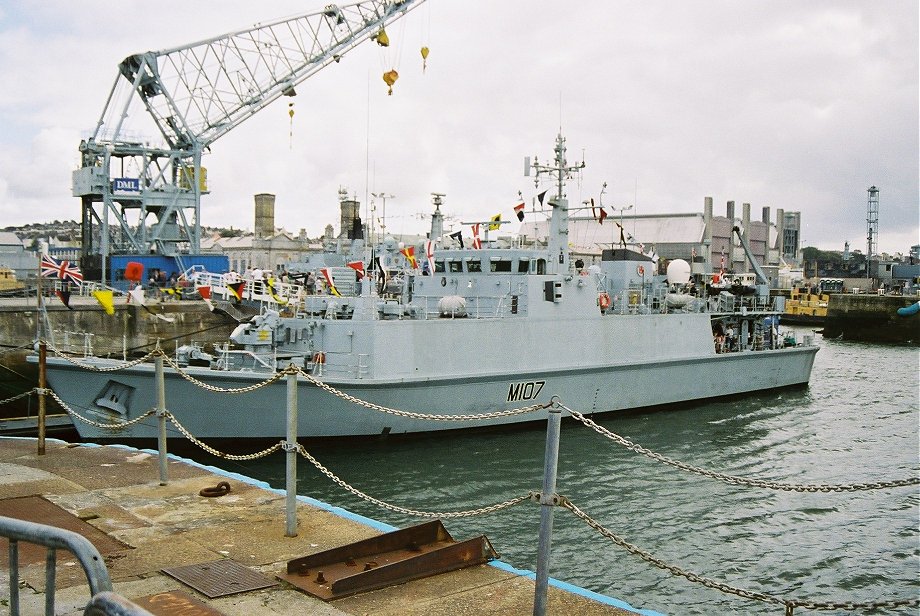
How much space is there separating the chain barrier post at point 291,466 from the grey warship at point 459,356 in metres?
6.78

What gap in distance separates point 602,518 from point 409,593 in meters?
7.14

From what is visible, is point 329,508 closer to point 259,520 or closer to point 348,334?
point 259,520

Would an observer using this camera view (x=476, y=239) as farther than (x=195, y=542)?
Yes

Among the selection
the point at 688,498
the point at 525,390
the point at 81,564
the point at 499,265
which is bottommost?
the point at 688,498

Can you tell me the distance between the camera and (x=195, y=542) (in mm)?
5723

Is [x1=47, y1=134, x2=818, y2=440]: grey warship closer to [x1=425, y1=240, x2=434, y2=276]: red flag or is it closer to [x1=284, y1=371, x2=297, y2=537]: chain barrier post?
[x1=425, y1=240, x2=434, y2=276]: red flag

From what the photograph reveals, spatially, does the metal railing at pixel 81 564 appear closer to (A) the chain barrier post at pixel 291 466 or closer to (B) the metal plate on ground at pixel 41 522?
(B) the metal plate on ground at pixel 41 522

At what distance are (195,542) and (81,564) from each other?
136 inches

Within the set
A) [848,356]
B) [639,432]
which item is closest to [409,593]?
[639,432]

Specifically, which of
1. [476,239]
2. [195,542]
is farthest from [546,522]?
[476,239]

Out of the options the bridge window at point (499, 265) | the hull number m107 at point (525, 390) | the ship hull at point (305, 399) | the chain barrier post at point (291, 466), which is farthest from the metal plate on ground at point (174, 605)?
the bridge window at point (499, 265)

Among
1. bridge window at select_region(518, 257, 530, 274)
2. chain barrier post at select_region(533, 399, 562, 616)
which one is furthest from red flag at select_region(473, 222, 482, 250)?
chain barrier post at select_region(533, 399, 562, 616)

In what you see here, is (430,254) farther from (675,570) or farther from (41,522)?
(675,570)

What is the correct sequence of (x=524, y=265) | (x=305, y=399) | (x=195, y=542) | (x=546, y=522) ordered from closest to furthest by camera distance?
1. (x=546, y=522)
2. (x=195, y=542)
3. (x=305, y=399)
4. (x=524, y=265)
